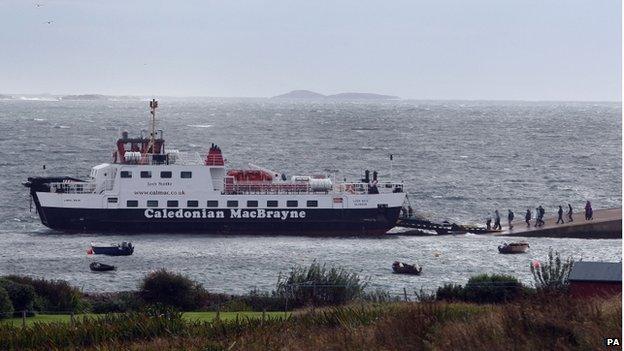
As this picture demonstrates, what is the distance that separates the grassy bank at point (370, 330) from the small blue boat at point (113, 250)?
2215 cm

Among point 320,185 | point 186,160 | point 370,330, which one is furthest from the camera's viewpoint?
point 186,160

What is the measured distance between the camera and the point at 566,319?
24156mm

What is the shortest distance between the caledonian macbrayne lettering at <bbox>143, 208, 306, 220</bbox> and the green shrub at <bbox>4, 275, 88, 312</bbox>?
20868mm

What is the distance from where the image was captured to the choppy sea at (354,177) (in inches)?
1943

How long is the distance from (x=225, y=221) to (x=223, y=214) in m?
0.35

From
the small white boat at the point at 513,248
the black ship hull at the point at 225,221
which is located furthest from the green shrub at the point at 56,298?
the small white boat at the point at 513,248

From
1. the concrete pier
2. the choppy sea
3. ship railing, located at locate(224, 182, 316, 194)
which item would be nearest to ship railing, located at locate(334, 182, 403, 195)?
ship railing, located at locate(224, 182, 316, 194)

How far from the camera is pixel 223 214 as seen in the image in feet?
197

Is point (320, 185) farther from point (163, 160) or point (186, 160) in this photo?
point (163, 160)

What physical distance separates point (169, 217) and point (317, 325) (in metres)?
32.6

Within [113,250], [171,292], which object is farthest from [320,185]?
[171,292]

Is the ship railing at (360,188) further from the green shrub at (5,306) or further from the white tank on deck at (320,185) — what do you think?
the green shrub at (5,306)

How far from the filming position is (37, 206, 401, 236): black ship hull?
→ 59.2 meters

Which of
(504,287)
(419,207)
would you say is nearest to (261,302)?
(504,287)
